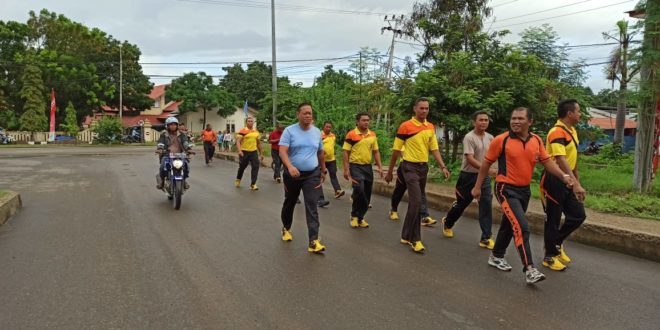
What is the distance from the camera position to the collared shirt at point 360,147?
7625 mm

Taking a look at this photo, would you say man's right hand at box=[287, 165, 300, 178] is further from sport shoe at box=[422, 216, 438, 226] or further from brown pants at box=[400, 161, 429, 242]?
sport shoe at box=[422, 216, 438, 226]

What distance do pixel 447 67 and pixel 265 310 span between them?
348 inches

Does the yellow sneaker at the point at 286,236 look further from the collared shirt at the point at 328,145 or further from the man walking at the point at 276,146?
the man walking at the point at 276,146

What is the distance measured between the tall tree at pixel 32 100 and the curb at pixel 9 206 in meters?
42.5

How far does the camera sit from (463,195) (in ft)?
20.8

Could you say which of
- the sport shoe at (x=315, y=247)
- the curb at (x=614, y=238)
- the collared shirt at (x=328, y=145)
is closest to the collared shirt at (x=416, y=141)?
the sport shoe at (x=315, y=247)

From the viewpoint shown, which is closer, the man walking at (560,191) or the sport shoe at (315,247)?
the man walking at (560,191)

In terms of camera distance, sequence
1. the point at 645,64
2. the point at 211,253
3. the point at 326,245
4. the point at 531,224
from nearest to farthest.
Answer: the point at 211,253, the point at 326,245, the point at 531,224, the point at 645,64

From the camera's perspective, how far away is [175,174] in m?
8.96

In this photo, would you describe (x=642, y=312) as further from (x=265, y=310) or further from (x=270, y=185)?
(x=270, y=185)

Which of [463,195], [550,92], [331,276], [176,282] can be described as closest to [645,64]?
[550,92]

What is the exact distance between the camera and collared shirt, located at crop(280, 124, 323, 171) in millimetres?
5938

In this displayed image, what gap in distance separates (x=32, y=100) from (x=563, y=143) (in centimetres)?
5021

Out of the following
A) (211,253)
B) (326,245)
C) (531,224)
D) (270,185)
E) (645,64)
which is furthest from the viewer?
(270,185)
